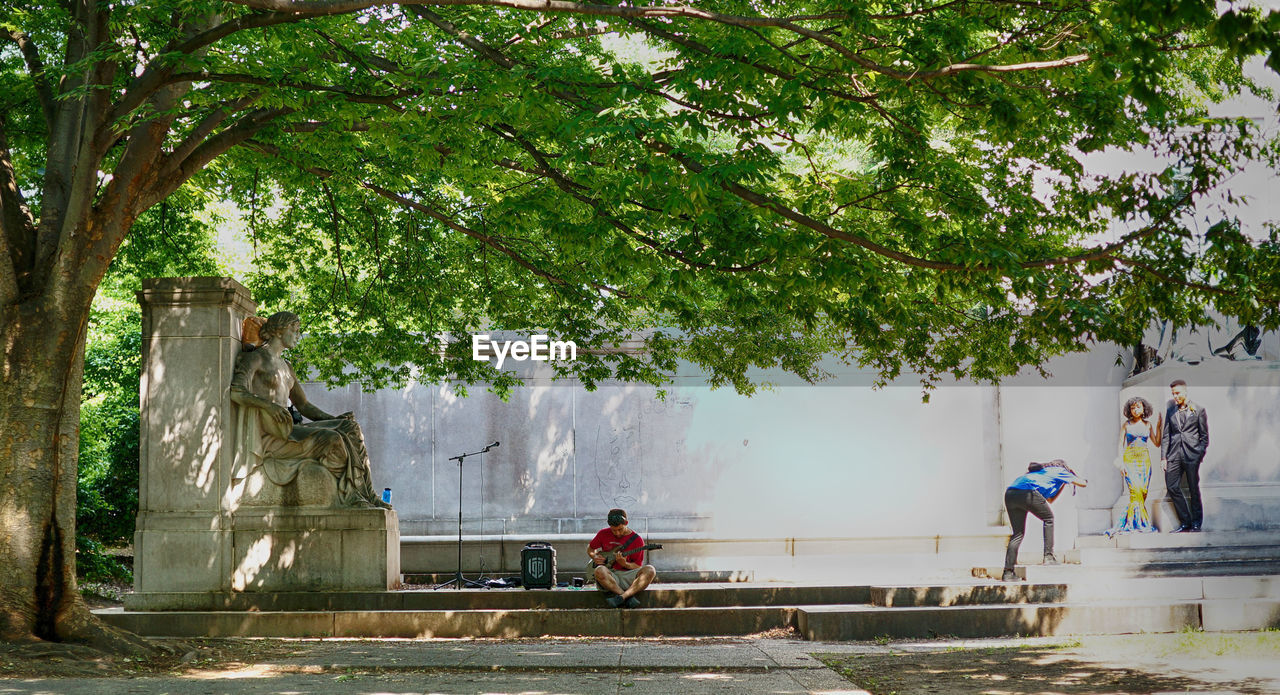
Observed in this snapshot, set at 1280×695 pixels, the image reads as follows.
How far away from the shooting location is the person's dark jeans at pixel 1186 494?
55.3ft

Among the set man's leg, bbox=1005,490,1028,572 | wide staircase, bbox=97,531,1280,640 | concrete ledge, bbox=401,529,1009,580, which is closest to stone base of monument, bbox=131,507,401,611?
wide staircase, bbox=97,531,1280,640

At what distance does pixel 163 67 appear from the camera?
8844 mm

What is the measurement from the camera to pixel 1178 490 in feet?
56.2

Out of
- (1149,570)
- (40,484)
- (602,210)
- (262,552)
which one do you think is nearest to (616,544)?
(262,552)

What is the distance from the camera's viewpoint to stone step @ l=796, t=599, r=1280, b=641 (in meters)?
11.1

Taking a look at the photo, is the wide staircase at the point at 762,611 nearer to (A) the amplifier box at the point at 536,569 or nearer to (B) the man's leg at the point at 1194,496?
(A) the amplifier box at the point at 536,569

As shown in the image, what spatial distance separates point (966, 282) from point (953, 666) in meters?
3.29

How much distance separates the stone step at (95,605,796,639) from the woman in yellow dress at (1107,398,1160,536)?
894 centimetres

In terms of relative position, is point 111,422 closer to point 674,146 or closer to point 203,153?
point 203,153

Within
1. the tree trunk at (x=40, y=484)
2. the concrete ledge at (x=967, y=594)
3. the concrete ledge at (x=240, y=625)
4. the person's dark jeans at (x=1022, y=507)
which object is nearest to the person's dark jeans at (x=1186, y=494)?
the person's dark jeans at (x=1022, y=507)

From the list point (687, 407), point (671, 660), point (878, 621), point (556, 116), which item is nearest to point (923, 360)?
point (878, 621)

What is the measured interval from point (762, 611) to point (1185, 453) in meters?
8.99

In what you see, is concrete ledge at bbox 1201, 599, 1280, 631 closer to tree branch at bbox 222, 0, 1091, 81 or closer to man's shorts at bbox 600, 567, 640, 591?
man's shorts at bbox 600, 567, 640, 591

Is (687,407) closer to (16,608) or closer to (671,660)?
(671,660)
